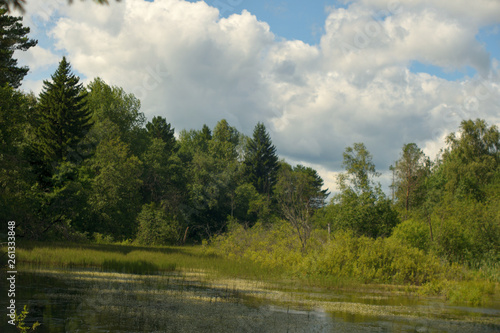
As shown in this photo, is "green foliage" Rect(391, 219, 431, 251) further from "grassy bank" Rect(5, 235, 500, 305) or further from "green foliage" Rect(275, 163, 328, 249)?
"green foliage" Rect(275, 163, 328, 249)

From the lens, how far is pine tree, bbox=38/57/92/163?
41281 millimetres

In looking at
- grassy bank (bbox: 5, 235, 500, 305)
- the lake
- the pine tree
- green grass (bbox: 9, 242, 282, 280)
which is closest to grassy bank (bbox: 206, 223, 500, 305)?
grassy bank (bbox: 5, 235, 500, 305)

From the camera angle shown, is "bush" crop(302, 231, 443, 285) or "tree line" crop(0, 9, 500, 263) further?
"tree line" crop(0, 9, 500, 263)

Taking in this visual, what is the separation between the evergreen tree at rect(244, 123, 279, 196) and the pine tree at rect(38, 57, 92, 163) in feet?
140

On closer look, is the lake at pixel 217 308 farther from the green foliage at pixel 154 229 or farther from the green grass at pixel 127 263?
the green foliage at pixel 154 229

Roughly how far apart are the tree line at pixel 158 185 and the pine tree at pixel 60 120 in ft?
0.33

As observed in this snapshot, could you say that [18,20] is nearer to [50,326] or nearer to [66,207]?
[66,207]

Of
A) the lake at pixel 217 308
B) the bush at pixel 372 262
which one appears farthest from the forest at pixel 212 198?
the lake at pixel 217 308

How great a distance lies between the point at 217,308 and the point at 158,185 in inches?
1776

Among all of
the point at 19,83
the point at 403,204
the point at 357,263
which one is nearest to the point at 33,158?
the point at 19,83

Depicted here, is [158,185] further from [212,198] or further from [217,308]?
[217,308]

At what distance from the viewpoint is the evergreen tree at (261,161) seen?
82.7 m

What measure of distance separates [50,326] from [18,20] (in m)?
35.1

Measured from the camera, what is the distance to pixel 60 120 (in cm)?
4216
